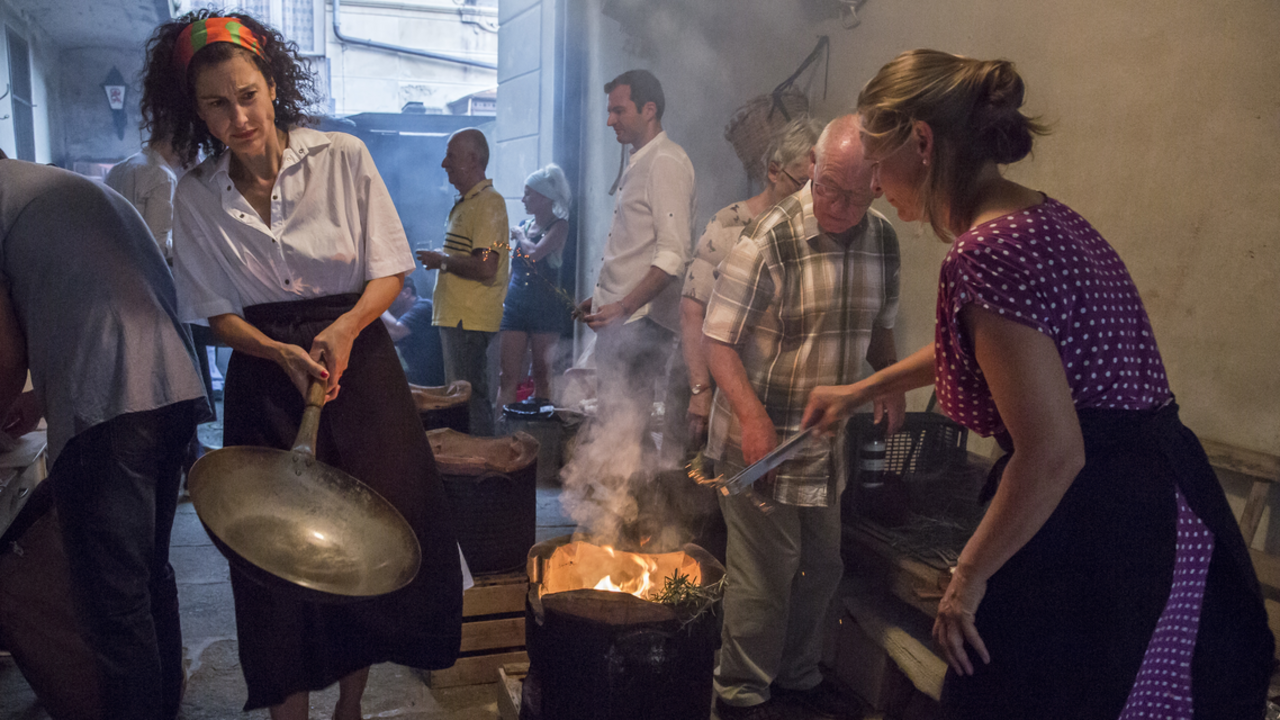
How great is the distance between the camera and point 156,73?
2.29m

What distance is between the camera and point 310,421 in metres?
2.11

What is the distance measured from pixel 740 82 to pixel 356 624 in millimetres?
4828

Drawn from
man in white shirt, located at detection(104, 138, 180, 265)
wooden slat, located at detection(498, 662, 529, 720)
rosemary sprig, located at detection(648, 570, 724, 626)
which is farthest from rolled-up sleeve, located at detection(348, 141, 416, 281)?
man in white shirt, located at detection(104, 138, 180, 265)

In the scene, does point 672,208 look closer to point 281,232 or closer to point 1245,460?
point 281,232

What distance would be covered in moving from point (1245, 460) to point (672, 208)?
2.83 m

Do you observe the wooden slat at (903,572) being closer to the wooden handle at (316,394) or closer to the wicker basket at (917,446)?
the wicker basket at (917,446)

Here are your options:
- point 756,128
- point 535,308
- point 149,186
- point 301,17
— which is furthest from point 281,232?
point 301,17

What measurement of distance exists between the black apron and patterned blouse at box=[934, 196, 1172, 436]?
0.23 ft

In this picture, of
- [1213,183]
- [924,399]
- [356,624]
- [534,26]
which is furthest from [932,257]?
[534,26]

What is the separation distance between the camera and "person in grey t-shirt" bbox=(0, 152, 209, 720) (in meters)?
2.29

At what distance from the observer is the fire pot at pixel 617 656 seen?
8.14 feet

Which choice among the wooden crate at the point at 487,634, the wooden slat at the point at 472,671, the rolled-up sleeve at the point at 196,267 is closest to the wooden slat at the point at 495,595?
the wooden crate at the point at 487,634

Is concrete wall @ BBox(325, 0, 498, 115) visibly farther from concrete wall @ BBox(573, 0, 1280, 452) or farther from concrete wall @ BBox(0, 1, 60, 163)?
concrete wall @ BBox(573, 0, 1280, 452)

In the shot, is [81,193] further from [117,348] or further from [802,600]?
[802,600]
